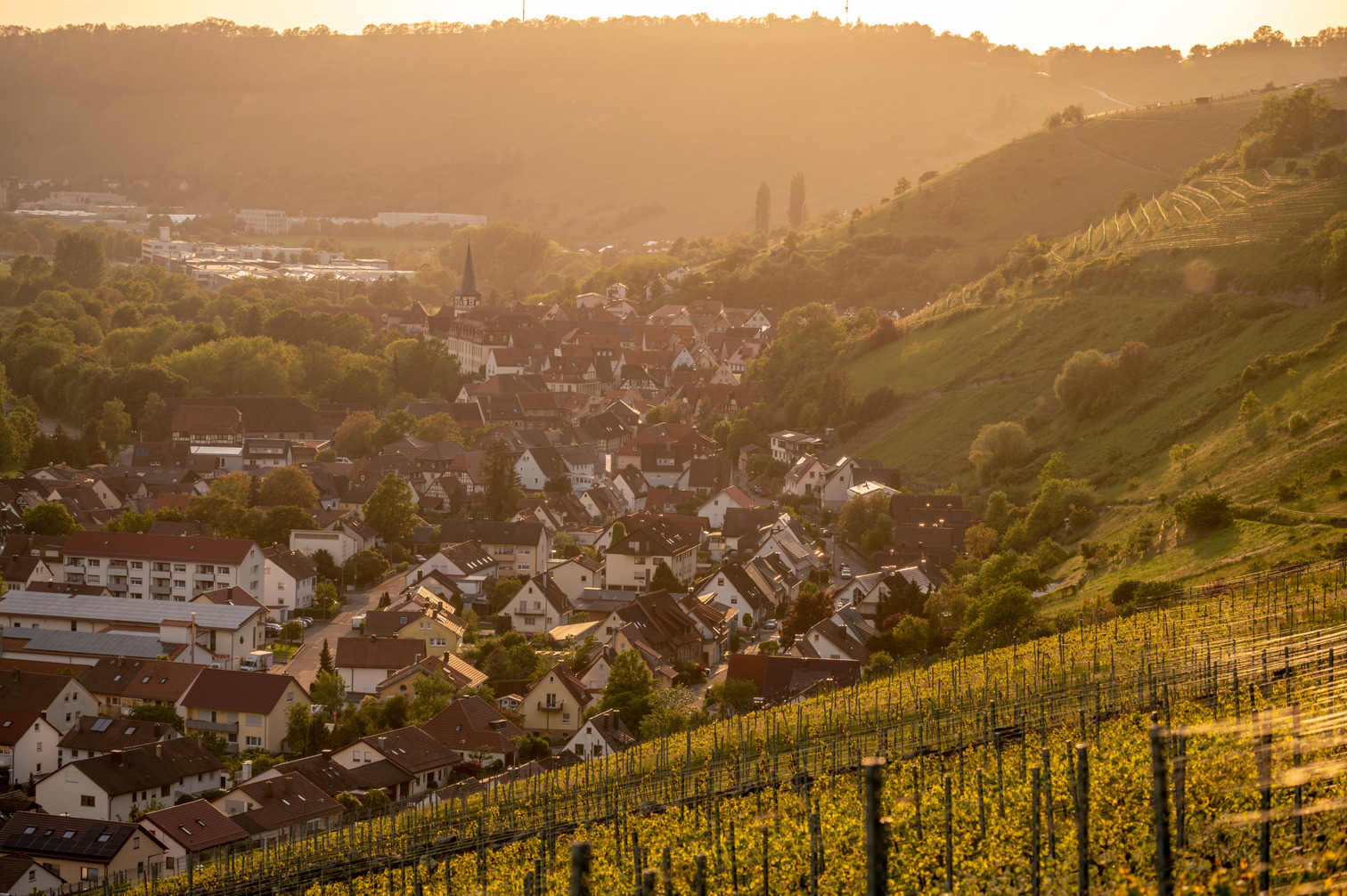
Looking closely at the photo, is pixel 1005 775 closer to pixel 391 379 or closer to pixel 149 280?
pixel 391 379

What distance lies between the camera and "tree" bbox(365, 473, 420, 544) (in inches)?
2152

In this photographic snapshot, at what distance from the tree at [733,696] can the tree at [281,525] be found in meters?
24.4

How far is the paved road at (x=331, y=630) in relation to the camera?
39.5 meters

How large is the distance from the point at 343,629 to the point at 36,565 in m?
12.2

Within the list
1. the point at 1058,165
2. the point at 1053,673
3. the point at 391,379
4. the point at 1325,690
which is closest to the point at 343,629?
the point at 1053,673

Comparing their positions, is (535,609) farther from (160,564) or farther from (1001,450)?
(1001,450)

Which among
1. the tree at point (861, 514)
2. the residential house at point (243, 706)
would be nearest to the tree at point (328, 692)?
the residential house at point (243, 706)

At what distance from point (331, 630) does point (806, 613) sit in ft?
51.6

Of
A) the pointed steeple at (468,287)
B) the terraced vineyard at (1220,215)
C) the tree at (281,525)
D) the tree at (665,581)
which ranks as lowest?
the tree at (665,581)

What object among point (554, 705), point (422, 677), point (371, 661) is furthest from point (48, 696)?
point (554, 705)

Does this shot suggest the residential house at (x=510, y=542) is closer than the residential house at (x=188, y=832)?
No

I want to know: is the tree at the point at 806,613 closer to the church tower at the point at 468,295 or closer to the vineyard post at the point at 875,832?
the vineyard post at the point at 875,832

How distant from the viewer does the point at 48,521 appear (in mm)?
52469

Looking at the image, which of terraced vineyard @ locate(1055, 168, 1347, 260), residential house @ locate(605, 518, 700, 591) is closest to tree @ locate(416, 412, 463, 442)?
residential house @ locate(605, 518, 700, 591)
